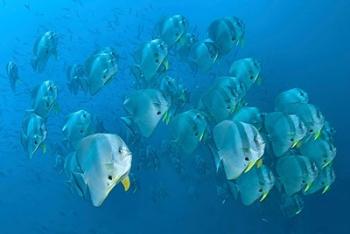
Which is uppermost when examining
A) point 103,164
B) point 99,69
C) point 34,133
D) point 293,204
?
point 103,164

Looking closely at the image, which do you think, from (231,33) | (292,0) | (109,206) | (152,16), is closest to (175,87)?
(231,33)

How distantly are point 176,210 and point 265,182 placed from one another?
10723 mm

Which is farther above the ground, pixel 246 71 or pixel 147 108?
pixel 147 108

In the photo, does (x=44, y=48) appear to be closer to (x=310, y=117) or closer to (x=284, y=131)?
(x=284, y=131)

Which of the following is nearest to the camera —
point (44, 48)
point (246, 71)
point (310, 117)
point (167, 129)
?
point (310, 117)

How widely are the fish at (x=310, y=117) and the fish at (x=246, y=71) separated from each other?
33.5 inches

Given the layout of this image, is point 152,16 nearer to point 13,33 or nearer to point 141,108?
point 13,33

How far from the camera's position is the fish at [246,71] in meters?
5.90

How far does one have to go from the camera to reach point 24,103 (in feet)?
73.3

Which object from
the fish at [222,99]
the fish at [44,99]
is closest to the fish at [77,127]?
the fish at [44,99]

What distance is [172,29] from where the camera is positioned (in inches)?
244

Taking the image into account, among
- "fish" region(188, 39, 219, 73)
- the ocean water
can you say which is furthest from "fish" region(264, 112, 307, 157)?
the ocean water

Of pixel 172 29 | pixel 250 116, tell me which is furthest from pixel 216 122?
pixel 172 29

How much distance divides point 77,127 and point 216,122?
1667mm
